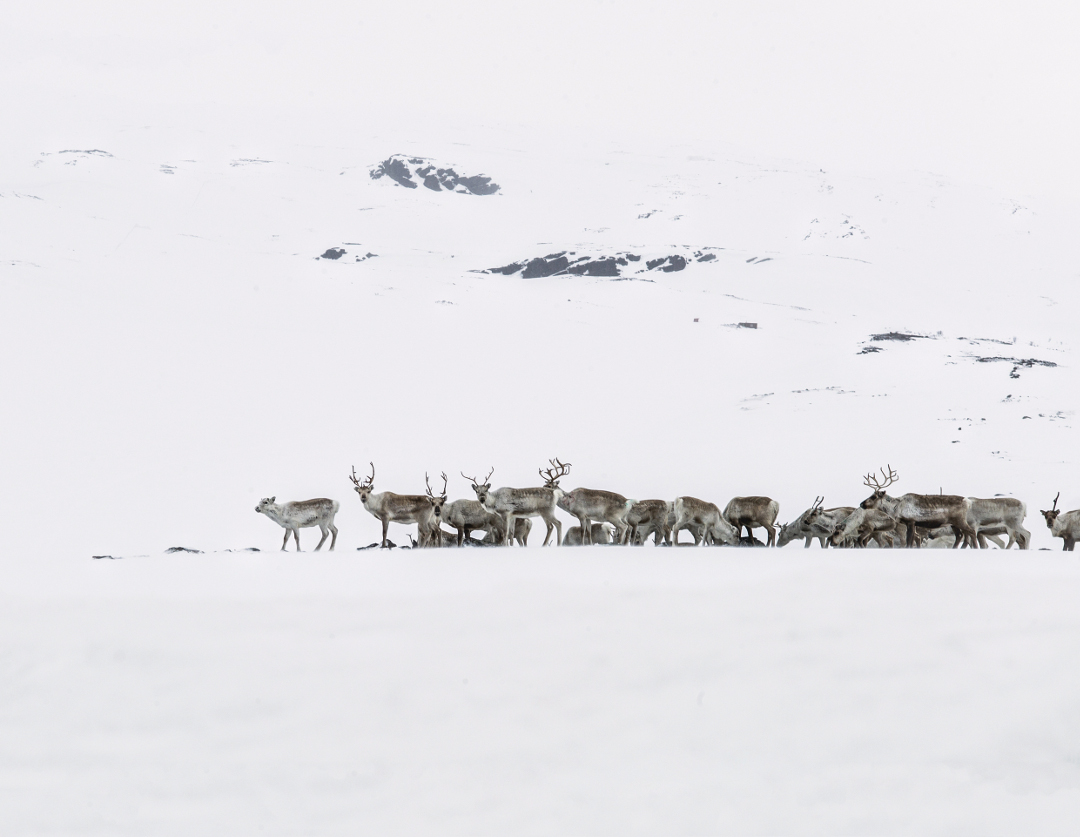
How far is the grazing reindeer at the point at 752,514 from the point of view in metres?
15.4

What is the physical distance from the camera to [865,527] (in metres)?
15.2

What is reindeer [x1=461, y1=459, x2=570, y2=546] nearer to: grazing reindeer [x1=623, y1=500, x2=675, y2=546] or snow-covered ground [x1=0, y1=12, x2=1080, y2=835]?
grazing reindeer [x1=623, y1=500, x2=675, y2=546]

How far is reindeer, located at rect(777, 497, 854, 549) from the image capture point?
15516 mm

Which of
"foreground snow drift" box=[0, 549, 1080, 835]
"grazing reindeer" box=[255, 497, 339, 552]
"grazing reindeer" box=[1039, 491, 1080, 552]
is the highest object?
"grazing reindeer" box=[1039, 491, 1080, 552]

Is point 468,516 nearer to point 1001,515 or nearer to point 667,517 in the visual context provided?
point 667,517

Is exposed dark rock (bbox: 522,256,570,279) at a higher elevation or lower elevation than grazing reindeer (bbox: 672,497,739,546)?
higher

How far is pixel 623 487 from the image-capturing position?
25641mm

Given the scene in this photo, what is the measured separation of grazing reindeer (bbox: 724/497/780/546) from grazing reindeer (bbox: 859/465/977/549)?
141 centimetres

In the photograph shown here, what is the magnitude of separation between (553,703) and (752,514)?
7.91 m

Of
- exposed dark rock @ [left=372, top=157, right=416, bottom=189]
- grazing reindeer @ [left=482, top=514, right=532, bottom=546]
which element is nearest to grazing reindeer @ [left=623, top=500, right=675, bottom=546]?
grazing reindeer @ [left=482, top=514, right=532, bottom=546]

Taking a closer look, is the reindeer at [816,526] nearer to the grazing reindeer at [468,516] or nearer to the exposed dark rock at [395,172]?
the grazing reindeer at [468,516]

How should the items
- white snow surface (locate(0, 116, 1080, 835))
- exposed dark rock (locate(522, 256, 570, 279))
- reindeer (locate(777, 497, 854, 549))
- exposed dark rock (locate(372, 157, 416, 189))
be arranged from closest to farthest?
white snow surface (locate(0, 116, 1080, 835)), reindeer (locate(777, 497, 854, 549)), exposed dark rock (locate(522, 256, 570, 279)), exposed dark rock (locate(372, 157, 416, 189))

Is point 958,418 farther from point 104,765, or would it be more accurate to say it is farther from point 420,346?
point 104,765

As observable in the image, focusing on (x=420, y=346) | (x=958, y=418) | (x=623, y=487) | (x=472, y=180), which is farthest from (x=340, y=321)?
(x=472, y=180)
